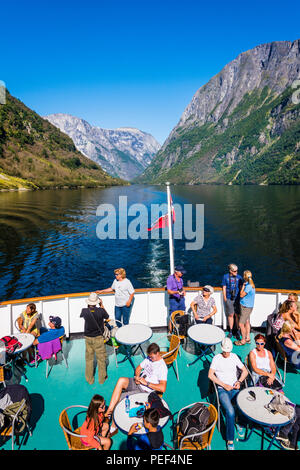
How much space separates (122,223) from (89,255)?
18822mm

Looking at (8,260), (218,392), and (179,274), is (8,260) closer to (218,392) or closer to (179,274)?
(179,274)

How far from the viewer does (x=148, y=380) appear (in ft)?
15.1

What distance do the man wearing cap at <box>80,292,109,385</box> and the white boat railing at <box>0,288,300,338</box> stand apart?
6.65 ft

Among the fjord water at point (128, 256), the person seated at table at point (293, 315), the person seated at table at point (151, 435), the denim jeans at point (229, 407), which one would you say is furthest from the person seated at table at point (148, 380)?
the fjord water at point (128, 256)

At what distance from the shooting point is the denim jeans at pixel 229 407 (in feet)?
13.8

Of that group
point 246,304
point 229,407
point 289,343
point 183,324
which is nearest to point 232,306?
point 246,304

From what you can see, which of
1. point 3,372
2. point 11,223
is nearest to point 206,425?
point 3,372

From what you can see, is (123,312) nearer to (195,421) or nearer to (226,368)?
(226,368)

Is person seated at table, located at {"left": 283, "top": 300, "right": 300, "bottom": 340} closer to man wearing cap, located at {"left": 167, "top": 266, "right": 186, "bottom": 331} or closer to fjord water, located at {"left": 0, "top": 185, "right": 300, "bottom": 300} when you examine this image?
man wearing cap, located at {"left": 167, "top": 266, "right": 186, "bottom": 331}

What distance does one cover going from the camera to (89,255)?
28.0 m

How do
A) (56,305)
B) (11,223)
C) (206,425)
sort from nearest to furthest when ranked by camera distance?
(206,425) < (56,305) < (11,223)

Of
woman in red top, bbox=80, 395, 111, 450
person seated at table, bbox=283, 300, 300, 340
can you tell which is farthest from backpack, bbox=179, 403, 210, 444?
person seated at table, bbox=283, 300, 300, 340

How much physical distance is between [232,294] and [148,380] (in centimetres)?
367

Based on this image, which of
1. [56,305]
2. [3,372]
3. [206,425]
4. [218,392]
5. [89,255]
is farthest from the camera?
[89,255]
